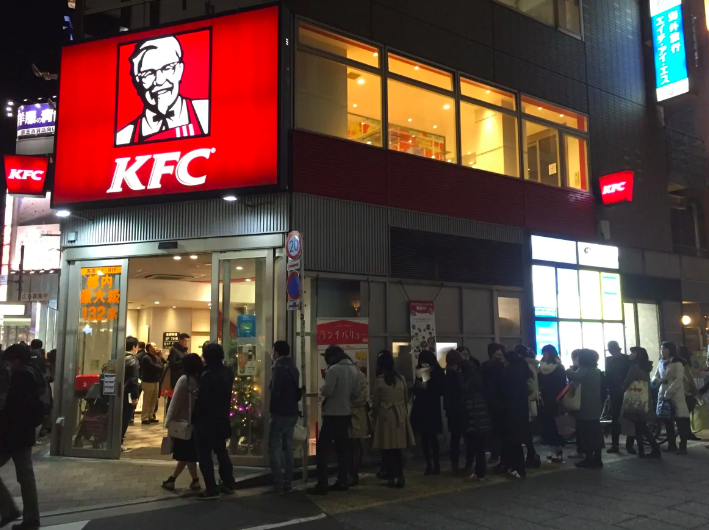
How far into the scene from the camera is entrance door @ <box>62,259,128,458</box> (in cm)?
1010

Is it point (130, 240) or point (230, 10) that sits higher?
point (230, 10)

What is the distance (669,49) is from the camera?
54.0ft

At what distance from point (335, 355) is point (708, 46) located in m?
17.7

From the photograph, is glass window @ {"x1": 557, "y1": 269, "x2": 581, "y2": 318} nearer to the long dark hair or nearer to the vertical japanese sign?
the long dark hair

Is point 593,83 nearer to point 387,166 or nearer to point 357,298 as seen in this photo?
point 387,166

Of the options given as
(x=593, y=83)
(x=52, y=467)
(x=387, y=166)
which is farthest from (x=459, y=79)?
(x=52, y=467)

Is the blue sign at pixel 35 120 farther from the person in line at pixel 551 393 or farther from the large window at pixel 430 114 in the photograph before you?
the person in line at pixel 551 393

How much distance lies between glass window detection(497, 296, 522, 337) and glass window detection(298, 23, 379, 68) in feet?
18.0

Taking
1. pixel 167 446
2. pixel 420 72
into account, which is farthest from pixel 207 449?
pixel 420 72

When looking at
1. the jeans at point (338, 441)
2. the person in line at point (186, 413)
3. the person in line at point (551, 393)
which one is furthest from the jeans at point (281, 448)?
the person in line at point (551, 393)

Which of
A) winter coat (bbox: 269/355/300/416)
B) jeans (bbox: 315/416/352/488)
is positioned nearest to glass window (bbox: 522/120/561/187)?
jeans (bbox: 315/416/352/488)

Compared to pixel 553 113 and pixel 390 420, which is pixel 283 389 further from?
pixel 553 113

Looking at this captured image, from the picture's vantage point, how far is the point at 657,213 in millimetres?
16453

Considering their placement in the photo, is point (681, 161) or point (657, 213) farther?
point (681, 161)
